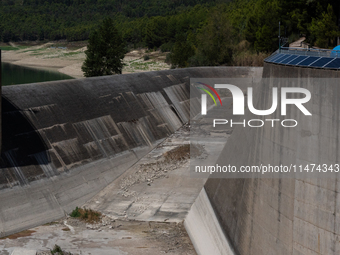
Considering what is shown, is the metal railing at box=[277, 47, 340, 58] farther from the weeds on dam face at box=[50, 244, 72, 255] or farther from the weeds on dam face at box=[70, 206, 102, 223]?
the weeds on dam face at box=[70, 206, 102, 223]

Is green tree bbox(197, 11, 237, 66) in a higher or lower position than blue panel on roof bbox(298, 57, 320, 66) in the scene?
lower

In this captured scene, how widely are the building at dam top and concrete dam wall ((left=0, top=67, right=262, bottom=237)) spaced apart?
7cm

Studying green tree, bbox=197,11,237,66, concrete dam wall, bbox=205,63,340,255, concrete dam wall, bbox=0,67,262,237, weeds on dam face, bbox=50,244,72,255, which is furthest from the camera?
green tree, bbox=197,11,237,66

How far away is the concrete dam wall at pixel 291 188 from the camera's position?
14578 mm

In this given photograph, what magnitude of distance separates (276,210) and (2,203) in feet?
48.0

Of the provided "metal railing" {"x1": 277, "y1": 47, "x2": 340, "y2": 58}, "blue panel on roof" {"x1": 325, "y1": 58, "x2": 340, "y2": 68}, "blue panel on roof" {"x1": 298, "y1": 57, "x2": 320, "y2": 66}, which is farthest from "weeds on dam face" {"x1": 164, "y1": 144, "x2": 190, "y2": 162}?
"blue panel on roof" {"x1": 325, "y1": 58, "x2": 340, "y2": 68}

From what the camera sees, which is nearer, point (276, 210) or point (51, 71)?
point (276, 210)

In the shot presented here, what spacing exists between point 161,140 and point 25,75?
57769mm

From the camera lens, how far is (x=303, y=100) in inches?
608

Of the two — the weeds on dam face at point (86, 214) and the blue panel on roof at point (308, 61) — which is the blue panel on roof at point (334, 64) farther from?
the weeds on dam face at point (86, 214)

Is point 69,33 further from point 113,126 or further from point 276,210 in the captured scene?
point 276,210

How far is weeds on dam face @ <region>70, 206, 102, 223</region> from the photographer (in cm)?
2525

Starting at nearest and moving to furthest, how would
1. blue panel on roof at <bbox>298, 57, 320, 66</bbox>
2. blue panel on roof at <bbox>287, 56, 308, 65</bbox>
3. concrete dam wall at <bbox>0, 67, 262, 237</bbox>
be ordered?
1. blue panel on roof at <bbox>298, 57, 320, 66</bbox>
2. blue panel on roof at <bbox>287, 56, 308, 65</bbox>
3. concrete dam wall at <bbox>0, 67, 262, 237</bbox>

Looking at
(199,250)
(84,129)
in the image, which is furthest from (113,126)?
(199,250)
